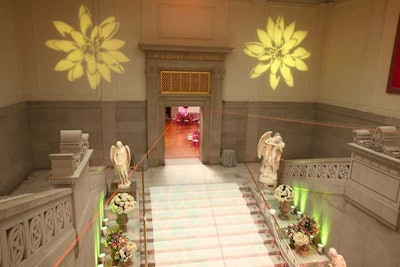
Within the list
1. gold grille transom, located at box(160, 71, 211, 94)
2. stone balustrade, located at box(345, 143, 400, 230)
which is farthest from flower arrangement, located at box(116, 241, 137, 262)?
gold grille transom, located at box(160, 71, 211, 94)

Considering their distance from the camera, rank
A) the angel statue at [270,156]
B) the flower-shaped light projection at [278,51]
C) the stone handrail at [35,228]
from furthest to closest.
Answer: the flower-shaped light projection at [278,51] < the angel statue at [270,156] < the stone handrail at [35,228]

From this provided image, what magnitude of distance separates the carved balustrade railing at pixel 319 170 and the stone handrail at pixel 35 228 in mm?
7132

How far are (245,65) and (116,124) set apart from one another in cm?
606

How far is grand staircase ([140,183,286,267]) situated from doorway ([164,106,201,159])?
4.01m

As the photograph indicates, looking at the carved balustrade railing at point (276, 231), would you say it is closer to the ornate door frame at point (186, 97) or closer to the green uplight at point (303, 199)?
the green uplight at point (303, 199)

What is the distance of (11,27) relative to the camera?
1088cm

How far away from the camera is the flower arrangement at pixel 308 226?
8.99 m

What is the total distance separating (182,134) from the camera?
65.2ft

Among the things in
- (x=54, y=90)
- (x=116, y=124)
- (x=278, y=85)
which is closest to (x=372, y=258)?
(x=278, y=85)

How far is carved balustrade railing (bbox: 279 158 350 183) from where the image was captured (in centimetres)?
875

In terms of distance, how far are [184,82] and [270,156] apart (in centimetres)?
489

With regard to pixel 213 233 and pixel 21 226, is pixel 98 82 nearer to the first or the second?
pixel 213 233

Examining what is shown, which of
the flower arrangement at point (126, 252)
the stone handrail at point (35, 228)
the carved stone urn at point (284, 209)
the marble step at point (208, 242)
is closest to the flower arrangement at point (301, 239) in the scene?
the marble step at point (208, 242)

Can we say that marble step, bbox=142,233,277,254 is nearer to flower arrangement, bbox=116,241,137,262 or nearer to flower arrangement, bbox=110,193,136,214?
flower arrangement, bbox=116,241,137,262
